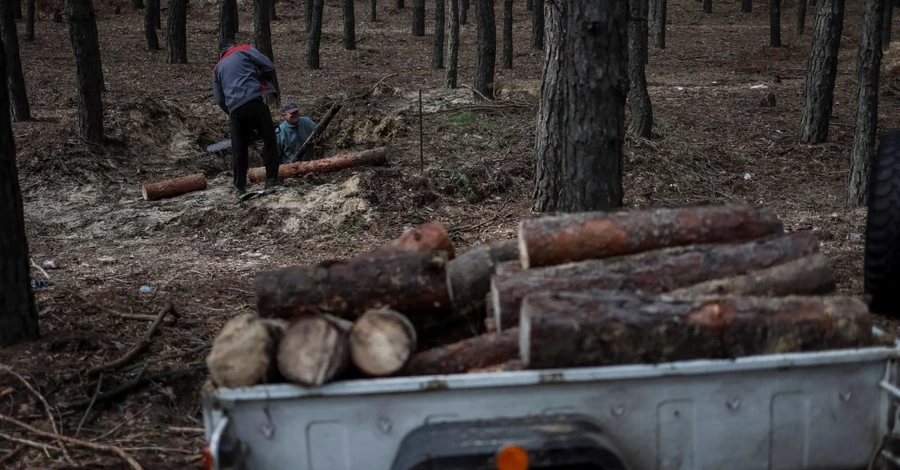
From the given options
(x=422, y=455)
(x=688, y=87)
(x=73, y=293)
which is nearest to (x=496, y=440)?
(x=422, y=455)

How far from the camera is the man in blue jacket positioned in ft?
33.0

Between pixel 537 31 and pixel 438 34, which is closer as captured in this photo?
pixel 438 34

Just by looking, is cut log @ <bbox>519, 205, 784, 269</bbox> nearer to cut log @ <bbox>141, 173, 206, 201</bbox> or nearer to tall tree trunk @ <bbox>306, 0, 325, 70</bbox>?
cut log @ <bbox>141, 173, 206, 201</bbox>

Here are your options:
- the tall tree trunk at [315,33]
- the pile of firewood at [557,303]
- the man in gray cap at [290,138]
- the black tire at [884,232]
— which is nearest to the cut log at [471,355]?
the pile of firewood at [557,303]

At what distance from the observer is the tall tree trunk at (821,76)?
1263cm

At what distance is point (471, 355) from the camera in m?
3.44

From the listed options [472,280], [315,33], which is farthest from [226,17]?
[472,280]

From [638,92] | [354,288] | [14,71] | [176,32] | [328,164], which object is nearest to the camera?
[354,288]

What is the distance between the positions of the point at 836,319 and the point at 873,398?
0.33 m

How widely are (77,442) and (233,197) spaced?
6320 millimetres

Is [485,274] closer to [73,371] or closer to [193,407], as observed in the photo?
[193,407]

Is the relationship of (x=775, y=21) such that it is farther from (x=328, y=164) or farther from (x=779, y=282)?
(x=779, y=282)

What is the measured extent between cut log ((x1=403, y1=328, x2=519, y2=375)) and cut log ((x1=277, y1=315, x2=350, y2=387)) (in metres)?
0.34

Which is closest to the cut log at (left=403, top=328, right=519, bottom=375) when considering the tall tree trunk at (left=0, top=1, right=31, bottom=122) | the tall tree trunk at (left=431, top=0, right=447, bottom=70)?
the tall tree trunk at (left=0, top=1, right=31, bottom=122)
